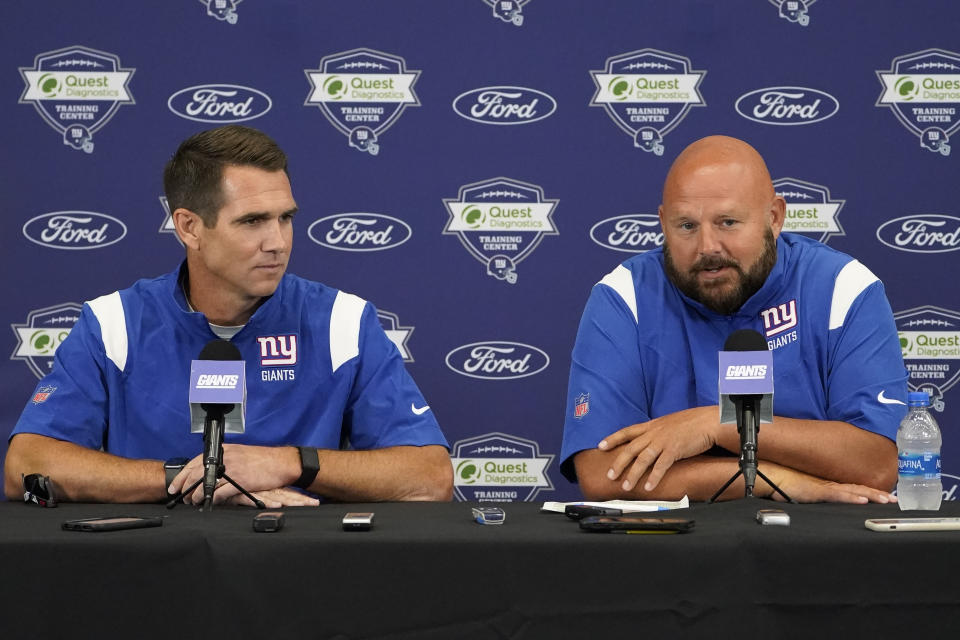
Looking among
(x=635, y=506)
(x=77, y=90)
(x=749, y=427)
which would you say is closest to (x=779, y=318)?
(x=749, y=427)

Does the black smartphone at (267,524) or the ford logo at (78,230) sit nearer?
the black smartphone at (267,524)

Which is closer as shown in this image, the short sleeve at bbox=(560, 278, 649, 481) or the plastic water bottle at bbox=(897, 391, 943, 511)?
the plastic water bottle at bbox=(897, 391, 943, 511)

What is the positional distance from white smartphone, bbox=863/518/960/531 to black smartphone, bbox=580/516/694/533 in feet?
0.91

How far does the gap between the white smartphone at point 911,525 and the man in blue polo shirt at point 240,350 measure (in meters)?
1.11

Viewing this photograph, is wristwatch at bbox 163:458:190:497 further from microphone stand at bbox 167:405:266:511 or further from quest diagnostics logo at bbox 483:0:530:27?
quest diagnostics logo at bbox 483:0:530:27

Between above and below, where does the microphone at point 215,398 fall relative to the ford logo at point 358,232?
below

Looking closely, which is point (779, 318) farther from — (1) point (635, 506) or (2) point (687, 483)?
(1) point (635, 506)

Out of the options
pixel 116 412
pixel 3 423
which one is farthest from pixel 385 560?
pixel 3 423

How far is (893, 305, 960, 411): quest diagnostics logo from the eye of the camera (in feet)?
11.8

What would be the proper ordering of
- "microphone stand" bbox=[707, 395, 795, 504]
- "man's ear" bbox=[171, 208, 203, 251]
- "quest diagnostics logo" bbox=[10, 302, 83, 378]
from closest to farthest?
"microphone stand" bbox=[707, 395, 795, 504]
"man's ear" bbox=[171, 208, 203, 251]
"quest diagnostics logo" bbox=[10, 302, 83, 378]

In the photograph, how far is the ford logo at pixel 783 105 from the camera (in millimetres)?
3617

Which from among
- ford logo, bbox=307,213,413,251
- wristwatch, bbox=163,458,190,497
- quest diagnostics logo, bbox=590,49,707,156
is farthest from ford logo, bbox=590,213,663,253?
wristwatch, bbox=163,458,190,497

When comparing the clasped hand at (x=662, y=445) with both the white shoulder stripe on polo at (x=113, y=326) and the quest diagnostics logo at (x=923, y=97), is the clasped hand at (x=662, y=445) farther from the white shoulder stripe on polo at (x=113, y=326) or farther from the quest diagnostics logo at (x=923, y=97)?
the quest diagnostics logo at (x=923, y=97)

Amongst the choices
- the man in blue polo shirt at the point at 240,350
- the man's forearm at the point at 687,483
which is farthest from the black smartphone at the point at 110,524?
the man's forearm at the point at 687,483
